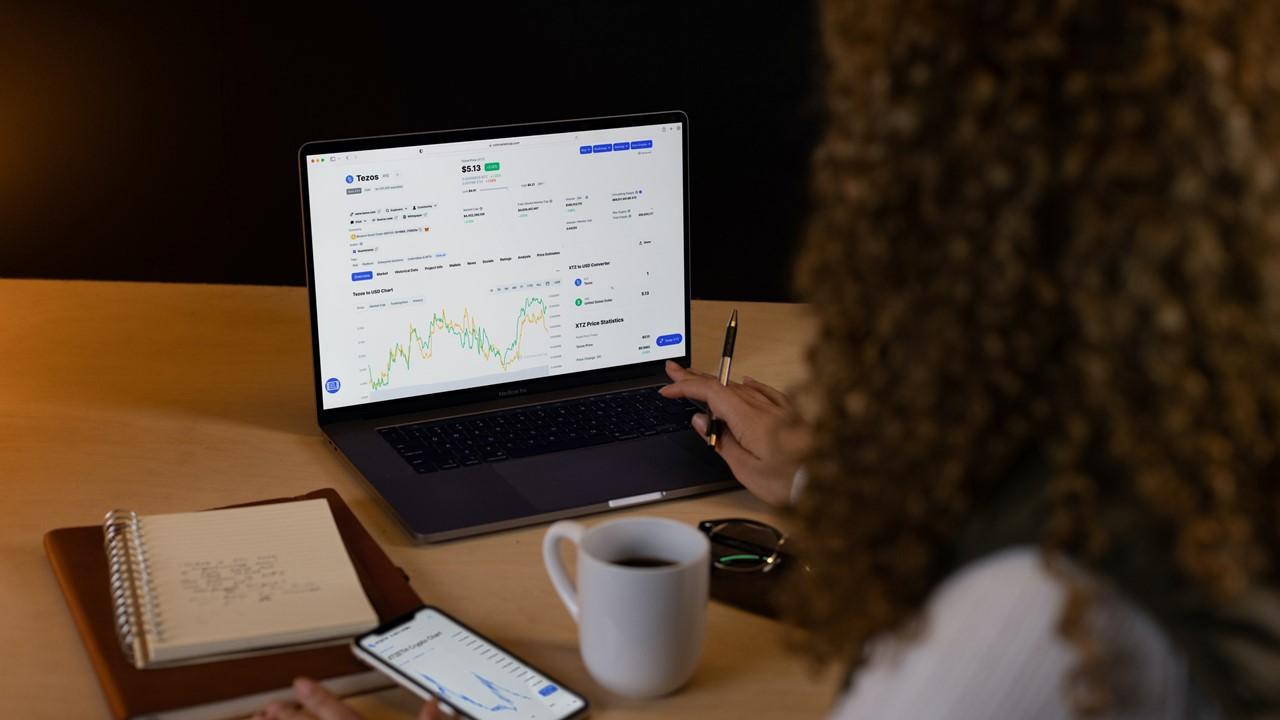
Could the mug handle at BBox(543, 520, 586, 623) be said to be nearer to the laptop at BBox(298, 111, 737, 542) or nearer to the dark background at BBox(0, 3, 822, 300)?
the laptop at BBox(298, 111, 737, 542)

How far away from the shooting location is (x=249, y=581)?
1.04 metres

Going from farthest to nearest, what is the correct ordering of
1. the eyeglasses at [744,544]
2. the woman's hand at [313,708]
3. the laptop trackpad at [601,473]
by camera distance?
the laptop trackpad at [601,473] < the eyeglasses at [744,544] < the woman's hand at [313,708]

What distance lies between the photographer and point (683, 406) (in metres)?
1.45

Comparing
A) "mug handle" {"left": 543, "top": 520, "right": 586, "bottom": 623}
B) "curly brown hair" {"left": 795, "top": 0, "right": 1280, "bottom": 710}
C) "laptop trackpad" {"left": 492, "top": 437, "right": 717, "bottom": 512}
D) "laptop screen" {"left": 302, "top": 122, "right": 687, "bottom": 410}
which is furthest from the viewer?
"laptop screen" {"left": 302, "top": 122, "right": 687, "bottom": 410}

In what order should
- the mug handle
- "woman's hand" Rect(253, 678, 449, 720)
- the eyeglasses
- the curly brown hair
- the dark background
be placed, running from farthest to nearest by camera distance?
the dark background → the eyeglasses → the mug handle → "woman's hand" Rect(253, 678, 449, 720) → the curly brown hair

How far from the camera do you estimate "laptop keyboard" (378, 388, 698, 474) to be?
4.34 ft

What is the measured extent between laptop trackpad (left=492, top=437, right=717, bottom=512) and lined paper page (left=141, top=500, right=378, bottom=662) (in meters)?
0.20

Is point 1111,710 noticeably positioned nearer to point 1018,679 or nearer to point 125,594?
point 1018,679

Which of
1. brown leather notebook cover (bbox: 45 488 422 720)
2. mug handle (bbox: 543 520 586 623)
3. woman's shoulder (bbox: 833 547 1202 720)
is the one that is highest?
woman's shoulder (bbox: 833 547 1202 720)

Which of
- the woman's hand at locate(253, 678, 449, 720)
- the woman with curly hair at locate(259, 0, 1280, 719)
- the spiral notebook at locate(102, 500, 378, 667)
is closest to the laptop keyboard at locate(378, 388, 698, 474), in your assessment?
the spiral notebook at locate(102, 500, 378, 667)

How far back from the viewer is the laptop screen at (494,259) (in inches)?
53.6

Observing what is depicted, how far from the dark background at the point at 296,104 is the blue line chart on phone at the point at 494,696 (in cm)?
149

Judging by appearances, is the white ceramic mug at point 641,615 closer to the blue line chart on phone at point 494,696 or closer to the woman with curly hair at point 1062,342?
the blue line chart on phone at point 494,696

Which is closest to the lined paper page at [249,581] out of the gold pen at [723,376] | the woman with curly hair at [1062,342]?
the gold pen at [723,376]
